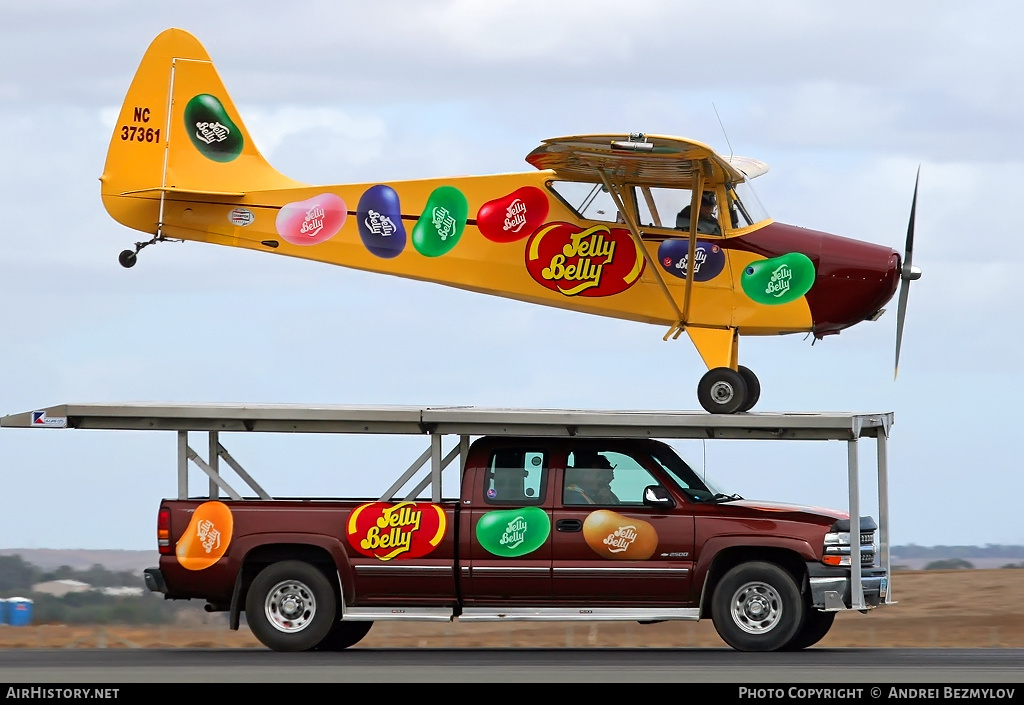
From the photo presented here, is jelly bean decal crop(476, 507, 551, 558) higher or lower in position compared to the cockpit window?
lower

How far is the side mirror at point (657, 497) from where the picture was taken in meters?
12.1

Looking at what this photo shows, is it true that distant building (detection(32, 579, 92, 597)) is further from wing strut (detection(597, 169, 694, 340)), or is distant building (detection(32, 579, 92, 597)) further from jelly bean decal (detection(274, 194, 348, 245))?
wing strut (detection(597, 169, 694, 340))

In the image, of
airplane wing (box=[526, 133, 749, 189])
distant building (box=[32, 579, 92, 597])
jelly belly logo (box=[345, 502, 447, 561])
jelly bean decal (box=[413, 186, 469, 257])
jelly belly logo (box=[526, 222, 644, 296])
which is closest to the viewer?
jelly belly logo (box=[345, 502, 447, 561])

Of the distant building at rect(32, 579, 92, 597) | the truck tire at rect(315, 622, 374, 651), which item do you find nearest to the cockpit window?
the truck tire at rect(315, 622, 374, 651)

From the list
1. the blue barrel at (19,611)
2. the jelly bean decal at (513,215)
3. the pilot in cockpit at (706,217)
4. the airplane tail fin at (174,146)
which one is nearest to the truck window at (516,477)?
the pilot in cockpit at (706,217)

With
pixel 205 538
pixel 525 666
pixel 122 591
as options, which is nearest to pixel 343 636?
pixel 205 538

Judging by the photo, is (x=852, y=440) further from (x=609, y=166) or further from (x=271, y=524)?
(x=271, y=524)

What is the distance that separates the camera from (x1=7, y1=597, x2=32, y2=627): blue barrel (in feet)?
66.7

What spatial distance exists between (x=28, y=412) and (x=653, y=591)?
5.25 metres

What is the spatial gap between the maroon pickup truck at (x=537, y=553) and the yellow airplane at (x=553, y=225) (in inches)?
88.6

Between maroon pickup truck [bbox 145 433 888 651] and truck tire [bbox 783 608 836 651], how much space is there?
0.21 m

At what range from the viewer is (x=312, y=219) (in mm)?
15844

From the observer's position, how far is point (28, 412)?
40.5ft
